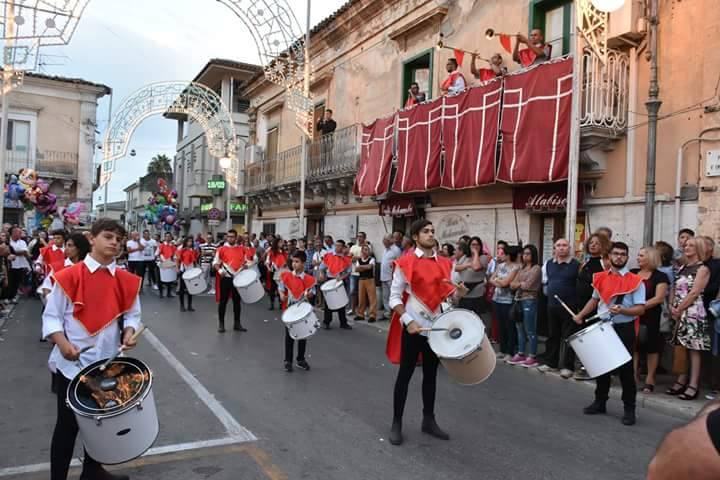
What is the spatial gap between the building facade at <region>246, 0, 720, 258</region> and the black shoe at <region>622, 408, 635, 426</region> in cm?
352

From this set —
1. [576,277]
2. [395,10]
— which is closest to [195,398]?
[576,277]

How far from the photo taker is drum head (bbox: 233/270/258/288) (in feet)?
33.3

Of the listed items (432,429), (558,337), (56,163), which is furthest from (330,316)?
(56,163)

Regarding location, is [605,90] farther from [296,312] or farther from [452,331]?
[452,331]

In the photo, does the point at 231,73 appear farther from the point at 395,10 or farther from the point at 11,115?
the point at 395,10

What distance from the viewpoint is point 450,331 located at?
4.78m

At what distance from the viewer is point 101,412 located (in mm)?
3381

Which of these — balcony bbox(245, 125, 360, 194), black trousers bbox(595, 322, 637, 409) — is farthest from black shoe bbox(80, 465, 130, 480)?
balcony bbox(245, 125, 360, 194)

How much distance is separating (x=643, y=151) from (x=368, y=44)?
10.6 meters

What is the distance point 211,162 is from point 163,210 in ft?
15.3

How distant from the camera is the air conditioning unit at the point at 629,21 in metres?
9.03

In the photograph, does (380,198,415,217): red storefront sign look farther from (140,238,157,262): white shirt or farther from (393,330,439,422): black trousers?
(393,330,439,422): black trousers

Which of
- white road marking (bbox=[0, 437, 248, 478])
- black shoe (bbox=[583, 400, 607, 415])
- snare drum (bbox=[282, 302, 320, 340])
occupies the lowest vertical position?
white road marking (bbox=[0, 437, 248, 478])

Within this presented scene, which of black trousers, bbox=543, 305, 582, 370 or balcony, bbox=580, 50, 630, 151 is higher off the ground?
balcony, bbox=580, 50, 630, 151
